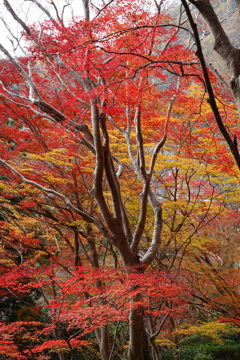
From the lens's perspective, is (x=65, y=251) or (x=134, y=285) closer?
(x=134, y=285)

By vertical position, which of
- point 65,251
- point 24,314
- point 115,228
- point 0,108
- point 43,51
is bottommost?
point 24,314

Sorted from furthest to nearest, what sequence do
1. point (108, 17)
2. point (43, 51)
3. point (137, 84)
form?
point (43, 51) < point (137, 84) < point (108, 17)

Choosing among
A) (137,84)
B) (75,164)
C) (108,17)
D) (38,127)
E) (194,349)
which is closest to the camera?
(108,17)

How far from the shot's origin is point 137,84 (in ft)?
21.6

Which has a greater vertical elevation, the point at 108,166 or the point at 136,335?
the point at 108,166

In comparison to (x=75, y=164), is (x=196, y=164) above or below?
below

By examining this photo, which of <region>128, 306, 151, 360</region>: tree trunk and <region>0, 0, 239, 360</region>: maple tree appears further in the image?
<region>128, 306, 151, 360</region>: tree trunk

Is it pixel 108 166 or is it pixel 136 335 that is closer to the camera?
pixel 108 166

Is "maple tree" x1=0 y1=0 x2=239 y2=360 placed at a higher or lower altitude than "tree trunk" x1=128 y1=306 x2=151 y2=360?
higher

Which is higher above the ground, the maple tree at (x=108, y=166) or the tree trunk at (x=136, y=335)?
the maple tree at (x=108, y=166)

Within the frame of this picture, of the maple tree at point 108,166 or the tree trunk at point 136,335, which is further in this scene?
the tree trunk at point 136,335

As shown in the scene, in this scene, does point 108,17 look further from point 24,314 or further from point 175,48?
point 24,314

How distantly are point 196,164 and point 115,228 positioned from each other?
9.12ft

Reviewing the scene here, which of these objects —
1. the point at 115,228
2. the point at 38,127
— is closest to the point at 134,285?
the point at 115,228
